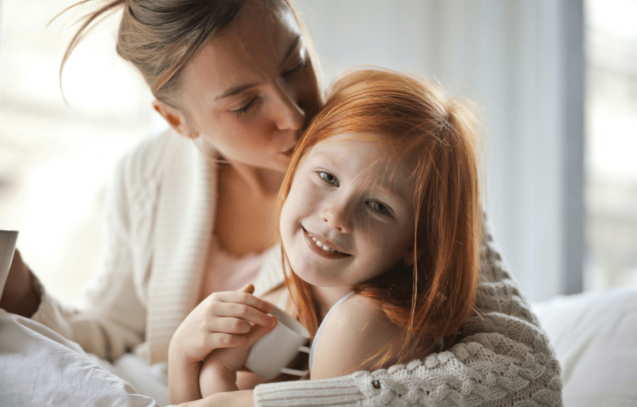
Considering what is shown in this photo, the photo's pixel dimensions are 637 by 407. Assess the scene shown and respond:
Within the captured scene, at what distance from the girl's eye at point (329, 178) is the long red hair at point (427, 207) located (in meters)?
0.07

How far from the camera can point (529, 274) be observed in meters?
2.12

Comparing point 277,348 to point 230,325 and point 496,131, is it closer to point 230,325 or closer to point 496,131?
point 230,325

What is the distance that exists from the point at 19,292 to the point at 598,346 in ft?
3.60

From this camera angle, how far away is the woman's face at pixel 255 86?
77cm

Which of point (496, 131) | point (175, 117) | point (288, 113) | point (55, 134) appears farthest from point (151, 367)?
point (496, 131)

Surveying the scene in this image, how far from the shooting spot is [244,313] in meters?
0.65

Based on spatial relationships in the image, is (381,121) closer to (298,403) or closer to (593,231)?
(298,403)

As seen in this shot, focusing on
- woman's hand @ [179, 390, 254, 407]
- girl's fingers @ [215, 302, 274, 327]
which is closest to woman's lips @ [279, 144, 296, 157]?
girl's fingers @ [215, 302, 274, 327]

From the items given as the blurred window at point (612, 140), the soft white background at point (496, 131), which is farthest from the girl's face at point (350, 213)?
the blurred window at point (612, 140)

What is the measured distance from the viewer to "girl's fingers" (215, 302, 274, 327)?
65 centimetres

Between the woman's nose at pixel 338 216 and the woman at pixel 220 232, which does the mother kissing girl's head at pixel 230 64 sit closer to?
the woman at pixel 220 232

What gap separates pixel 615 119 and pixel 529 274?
0.75 metres

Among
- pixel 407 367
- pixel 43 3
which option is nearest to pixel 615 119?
pixel 407 367

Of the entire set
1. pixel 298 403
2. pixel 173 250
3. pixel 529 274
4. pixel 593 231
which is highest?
pixel 298 403
